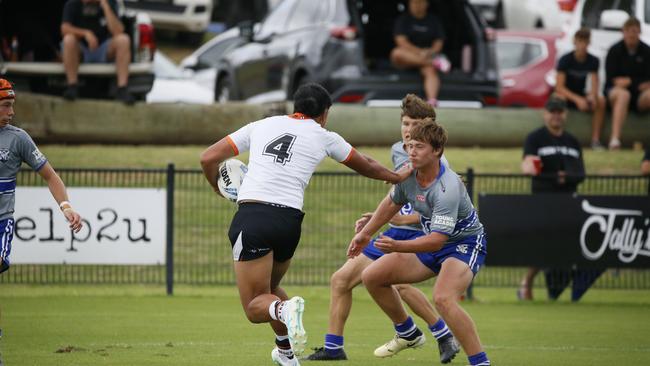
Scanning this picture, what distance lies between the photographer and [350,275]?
10.0 m

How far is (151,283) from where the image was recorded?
15039 millimetres

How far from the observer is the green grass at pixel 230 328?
1016 cm

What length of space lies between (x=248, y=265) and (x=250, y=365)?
1205mm

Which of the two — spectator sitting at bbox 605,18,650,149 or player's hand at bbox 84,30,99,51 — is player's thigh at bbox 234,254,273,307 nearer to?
player's hand at bbox 84,30,99,51

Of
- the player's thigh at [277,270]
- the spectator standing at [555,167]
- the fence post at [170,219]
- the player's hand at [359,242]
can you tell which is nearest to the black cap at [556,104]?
the spectator standing at [555,167]

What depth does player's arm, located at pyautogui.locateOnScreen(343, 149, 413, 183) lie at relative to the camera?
29.0 feet

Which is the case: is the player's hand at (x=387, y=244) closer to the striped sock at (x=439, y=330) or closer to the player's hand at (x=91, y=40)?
the striped sock at (x=439, y=330)

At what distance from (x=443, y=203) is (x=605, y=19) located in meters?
12.2

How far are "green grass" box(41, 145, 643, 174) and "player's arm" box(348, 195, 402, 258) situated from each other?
8383 mm

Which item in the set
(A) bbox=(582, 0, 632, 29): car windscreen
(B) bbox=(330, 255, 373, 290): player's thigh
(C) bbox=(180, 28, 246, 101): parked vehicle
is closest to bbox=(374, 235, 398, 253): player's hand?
(B) bbox=(330, 255, 373, 290): player's thigh

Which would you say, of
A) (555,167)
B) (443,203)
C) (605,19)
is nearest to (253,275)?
(443,203)

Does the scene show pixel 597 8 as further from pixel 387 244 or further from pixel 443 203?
pixel 387 244

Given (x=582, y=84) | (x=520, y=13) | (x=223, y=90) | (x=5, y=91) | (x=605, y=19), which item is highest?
(x=5, y=91)

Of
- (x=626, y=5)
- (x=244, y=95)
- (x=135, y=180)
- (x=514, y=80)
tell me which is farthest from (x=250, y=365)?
(x=514, y=80)
